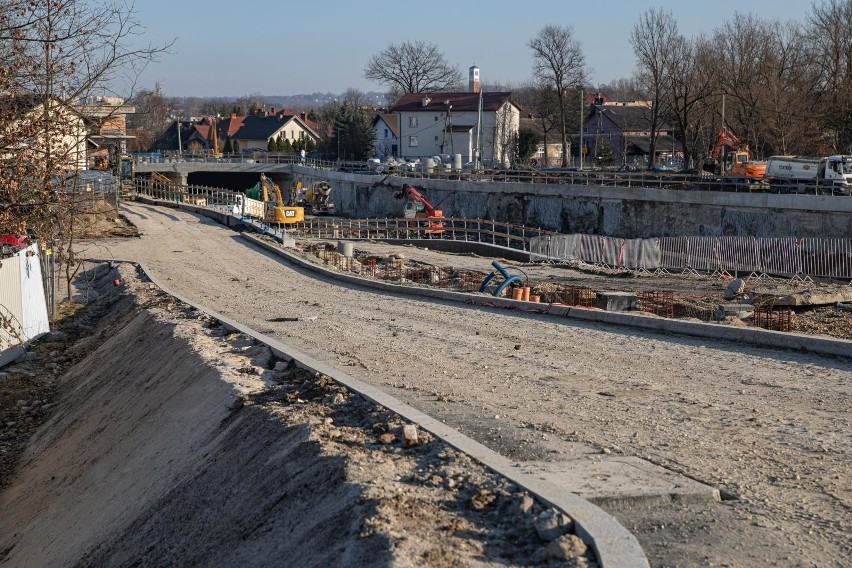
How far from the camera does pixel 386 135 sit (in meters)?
117

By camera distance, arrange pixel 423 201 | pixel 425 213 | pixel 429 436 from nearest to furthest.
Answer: pixel 429 436
pixel 425 213
pixel 423 201

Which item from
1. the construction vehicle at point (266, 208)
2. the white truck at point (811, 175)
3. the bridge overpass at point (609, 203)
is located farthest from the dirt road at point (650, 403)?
the construction vehicle at point (266, 208)

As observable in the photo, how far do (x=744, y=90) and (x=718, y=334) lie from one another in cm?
5994

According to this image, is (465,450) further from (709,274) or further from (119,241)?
(119,241)

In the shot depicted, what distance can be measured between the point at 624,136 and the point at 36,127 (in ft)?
314

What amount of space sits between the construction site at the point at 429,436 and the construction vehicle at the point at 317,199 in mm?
55136

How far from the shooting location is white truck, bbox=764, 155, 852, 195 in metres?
45.9

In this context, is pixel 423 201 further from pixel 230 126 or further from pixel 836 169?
pixel 230 126

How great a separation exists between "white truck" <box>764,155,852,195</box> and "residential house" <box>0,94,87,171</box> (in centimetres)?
3743

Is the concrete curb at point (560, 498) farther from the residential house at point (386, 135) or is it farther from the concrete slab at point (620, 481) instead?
the residential house at point (386, 135)

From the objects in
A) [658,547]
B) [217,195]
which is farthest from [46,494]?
[217,195]

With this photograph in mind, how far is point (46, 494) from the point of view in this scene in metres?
12.9

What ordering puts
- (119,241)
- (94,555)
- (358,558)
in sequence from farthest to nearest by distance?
1. (119,241)
2. (94,555)
3. (358,558)

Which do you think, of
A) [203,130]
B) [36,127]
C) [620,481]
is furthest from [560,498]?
[203,130]
